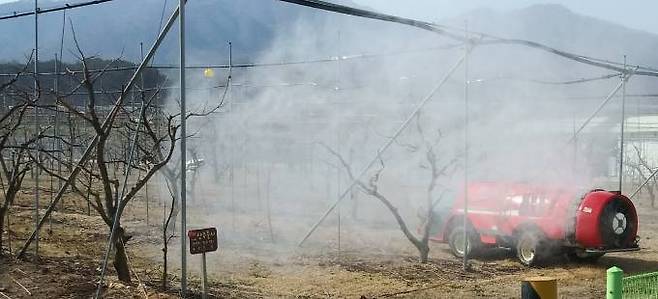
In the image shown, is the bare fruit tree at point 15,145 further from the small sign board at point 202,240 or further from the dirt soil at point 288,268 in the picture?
the small sign board at point 202,240

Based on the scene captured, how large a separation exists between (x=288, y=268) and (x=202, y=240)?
328 cm

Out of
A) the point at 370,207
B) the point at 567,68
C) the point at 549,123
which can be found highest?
the point at 567,68

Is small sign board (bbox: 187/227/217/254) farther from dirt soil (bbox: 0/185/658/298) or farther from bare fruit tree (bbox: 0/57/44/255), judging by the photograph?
bare fruit tree (bbox: 0/57/44/255)

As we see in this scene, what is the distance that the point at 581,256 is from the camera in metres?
9.24

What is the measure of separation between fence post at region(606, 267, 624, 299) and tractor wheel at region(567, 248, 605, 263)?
4100mm

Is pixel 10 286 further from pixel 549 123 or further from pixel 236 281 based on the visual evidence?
pixel 549 123

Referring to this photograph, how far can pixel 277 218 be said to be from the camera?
44.7 feet

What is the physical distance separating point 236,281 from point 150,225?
513cm

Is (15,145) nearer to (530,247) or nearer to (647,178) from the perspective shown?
(530,247)

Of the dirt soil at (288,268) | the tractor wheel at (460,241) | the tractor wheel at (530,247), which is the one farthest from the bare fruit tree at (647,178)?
the tractor wheel at (530,247)

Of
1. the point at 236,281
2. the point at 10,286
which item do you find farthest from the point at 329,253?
the point at 10,286

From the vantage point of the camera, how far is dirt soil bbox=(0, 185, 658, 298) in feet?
21.3

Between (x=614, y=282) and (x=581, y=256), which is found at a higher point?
(x=614, y=282)

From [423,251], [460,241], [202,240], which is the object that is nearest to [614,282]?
[202,240]
